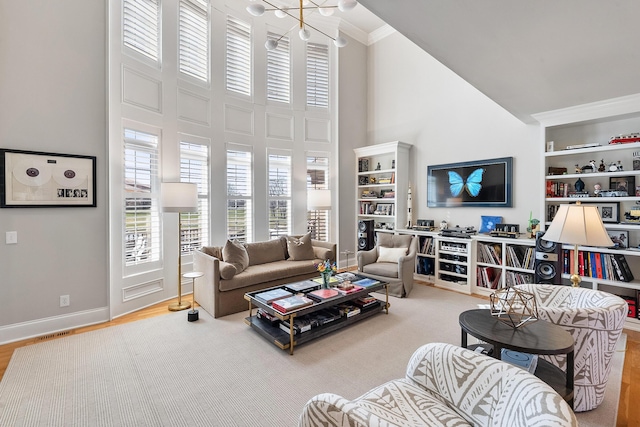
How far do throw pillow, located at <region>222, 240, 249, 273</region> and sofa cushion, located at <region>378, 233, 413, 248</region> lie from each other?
2274 millimetres

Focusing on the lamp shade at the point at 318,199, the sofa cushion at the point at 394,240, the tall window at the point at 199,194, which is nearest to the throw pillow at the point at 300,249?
the lamp shade at the point at 318,199

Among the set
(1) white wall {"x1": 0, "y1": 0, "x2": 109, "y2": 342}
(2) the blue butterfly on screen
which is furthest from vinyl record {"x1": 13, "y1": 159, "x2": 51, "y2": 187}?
(2) the blue butterfly on screen

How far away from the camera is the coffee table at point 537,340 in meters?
1.65

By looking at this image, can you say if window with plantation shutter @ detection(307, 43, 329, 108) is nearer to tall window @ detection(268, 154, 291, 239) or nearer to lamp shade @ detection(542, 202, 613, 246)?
tall window @ detection(268, 154, 291, 239)

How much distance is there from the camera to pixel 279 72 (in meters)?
5.57

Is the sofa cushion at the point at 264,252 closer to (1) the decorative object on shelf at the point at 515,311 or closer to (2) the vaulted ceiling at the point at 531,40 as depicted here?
(1) the decorative object on shelf at the point at 515,311

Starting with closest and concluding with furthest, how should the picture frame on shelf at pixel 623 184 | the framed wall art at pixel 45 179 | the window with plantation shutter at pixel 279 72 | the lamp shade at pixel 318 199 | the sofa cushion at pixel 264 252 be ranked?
1. the framed wall art at pixel 45 179
2. the picture frame on shelf at pixel 623 184
3. the sofa cushion at pixel 264 252
4. the lamp shade at pixel 318 199
5. the window with plantation shutter at pixel 279 72

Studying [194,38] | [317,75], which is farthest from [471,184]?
[194,38]

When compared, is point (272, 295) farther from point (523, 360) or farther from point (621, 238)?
point (621, 238)

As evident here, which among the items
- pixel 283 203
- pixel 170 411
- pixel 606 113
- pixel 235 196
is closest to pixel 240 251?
pixel 235 196

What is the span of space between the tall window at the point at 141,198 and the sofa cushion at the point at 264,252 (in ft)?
4.25

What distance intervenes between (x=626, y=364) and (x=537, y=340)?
180cm

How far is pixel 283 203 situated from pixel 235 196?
3.17 ft

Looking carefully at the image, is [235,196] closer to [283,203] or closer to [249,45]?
[283,203]
